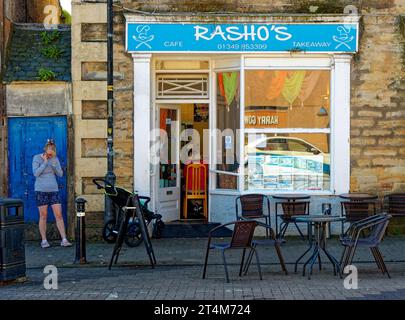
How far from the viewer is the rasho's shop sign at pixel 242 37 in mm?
13047

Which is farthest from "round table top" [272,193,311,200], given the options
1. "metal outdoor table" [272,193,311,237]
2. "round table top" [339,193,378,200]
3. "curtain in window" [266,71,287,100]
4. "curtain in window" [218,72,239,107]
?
"curtain in window" [218,72,239,107]

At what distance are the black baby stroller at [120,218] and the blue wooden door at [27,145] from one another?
1.14m

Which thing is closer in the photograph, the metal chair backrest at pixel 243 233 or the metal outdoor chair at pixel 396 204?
the metal chair backrest at pixel 243 233

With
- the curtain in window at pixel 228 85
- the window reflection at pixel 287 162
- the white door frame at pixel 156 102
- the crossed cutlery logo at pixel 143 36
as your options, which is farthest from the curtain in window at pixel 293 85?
the crossed cutlery logo at pixel 143 36

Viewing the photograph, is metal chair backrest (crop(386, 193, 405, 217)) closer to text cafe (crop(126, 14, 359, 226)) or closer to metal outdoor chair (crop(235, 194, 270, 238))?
text cafe (crop(126, 14, 359, 226))

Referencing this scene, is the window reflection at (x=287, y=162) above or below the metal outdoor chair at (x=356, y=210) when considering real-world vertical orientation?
above

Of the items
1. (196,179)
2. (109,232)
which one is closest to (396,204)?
(196,179)

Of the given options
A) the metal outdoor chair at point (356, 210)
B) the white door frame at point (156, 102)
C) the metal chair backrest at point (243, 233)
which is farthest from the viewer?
the white door frame at point (156, 102)

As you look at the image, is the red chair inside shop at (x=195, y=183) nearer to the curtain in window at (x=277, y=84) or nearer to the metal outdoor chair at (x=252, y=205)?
the metal outdoor chair at (x=252, y=205)

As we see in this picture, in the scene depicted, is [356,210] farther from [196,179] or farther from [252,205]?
[196,179]

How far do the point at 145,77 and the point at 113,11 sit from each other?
1426 millimetres

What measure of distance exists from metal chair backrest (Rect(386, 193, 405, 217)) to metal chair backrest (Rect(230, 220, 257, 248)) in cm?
466

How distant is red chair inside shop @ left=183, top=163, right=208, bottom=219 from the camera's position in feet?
47.8

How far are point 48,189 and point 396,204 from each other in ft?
21.7
